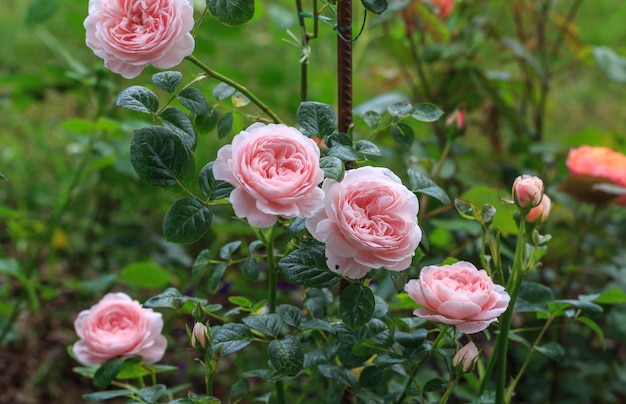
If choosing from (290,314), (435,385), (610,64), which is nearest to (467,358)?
(435,385)

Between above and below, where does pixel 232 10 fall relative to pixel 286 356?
above

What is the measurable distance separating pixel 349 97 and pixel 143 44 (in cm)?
24

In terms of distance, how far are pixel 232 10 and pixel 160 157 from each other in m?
0.14

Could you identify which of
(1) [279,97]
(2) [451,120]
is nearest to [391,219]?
(2) [451,120]

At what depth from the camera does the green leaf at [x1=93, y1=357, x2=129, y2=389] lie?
0.74 m

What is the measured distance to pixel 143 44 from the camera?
0.57 m

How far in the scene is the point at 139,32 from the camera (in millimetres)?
575

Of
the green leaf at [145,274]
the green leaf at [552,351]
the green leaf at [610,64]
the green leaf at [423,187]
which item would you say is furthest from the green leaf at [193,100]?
the green leaf at [610,64]

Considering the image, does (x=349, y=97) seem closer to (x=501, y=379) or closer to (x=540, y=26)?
(x=501, y=379)

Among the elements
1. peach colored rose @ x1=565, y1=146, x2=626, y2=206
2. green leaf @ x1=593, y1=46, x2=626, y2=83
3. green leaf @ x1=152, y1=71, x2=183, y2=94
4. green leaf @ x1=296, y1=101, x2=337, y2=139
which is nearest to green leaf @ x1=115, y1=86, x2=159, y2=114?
green leaf @ x1=152, y1=71, x2=183, y2=94

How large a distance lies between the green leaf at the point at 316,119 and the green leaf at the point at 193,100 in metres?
0.09

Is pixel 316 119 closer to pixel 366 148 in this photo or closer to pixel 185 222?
pixel 366 148

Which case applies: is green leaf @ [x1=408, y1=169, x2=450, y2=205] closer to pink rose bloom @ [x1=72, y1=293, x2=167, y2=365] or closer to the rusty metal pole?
the rusty metal pole

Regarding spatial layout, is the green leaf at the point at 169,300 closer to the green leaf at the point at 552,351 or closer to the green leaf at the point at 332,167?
the green leaf at the point at 332,167
